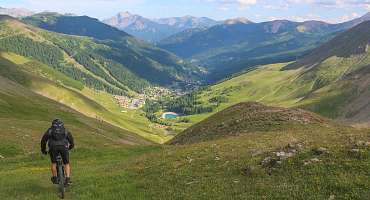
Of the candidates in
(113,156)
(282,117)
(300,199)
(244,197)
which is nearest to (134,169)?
(244,197)

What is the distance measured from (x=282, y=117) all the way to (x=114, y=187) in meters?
38.2

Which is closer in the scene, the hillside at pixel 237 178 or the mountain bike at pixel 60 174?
the hillside at pixel 237 178

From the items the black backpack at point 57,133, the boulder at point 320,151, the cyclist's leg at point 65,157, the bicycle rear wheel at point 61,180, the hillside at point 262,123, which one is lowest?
the hillside at point 262,123

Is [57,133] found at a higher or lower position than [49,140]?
higher

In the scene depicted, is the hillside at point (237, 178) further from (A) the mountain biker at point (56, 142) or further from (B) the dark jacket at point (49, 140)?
(B) the dark jacket at point (49, 140)

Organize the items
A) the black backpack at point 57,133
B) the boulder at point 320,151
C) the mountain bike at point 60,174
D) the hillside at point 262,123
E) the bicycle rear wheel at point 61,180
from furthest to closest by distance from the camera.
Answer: the hillside at point 262,123 < the black backpack at point 57,133 < the boulder at point 320,151 < the mountain bike at point 60,174 < the bicycle rear wheel at point 61,180

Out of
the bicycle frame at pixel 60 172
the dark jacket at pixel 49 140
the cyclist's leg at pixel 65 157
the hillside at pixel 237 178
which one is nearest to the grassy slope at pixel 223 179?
the hillside at pixel 237 178

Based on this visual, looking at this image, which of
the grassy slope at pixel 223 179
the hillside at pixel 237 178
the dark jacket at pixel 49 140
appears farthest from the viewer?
the dark jacket at pixel 49 140

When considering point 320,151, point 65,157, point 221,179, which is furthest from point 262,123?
point 65,157

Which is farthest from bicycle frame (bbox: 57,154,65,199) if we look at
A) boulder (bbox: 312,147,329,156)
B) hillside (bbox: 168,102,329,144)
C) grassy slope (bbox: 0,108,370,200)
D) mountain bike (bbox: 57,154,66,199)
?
hillside (bbox: 168,102,329,144)

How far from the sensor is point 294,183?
23344 millimetres

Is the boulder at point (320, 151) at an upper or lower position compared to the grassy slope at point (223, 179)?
upper

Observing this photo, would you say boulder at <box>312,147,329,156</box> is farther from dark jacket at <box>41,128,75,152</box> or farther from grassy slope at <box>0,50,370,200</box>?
dark jacket at <box>41,128,75,152</box>

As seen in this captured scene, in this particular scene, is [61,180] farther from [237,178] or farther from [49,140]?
[237,178]
